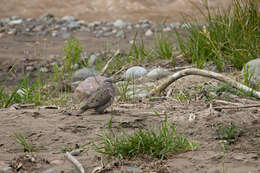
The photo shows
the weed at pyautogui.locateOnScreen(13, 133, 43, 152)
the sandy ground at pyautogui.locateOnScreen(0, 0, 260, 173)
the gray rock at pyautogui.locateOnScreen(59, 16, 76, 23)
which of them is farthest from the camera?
the gray rock at pyautogui.locateOnScreen(59, 16, 76, 23)

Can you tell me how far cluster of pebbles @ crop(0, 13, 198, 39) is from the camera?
41.1ft

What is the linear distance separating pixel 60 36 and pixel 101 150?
9418 mm

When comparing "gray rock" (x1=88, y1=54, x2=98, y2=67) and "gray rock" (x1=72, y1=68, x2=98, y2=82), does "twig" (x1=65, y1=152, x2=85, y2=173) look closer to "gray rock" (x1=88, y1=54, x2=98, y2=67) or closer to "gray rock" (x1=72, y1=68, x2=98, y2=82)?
"gray rock" (x1=72, y1=68, x2=98, y2=82)

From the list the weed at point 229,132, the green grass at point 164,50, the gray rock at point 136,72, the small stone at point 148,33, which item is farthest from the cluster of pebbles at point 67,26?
the weed at point 229,132

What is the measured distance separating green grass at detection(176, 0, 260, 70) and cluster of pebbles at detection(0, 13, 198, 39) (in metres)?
5.55

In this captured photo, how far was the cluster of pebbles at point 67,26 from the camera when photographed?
493 inches

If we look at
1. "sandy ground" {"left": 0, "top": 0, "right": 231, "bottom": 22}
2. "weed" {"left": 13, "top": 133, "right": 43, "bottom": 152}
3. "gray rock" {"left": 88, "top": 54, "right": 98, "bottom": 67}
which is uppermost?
"sandy ground" {"left": 0, "top": 0, "right": 231, "bottom": 22}

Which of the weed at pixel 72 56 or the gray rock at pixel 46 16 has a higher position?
the gray rock at pixel 46 16

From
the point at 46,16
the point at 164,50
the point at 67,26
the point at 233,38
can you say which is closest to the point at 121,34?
the point at 67,26

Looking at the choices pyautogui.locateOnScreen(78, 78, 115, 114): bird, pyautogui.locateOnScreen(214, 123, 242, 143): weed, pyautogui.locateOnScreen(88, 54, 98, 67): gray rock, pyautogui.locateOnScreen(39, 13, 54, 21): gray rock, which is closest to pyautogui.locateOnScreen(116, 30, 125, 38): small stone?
pyautogui.locateOnScreen(88, 54, 98, 67): gray rock

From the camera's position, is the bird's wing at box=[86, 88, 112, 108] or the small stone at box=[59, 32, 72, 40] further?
the small stone at box=[59, 32, 72, 40]

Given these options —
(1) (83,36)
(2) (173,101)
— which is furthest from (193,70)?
(1) (83,36)

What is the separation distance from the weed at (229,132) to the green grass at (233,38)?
2336 mm

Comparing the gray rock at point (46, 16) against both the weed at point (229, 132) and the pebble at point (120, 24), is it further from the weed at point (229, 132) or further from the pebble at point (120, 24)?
the weed at point (229, 132)
